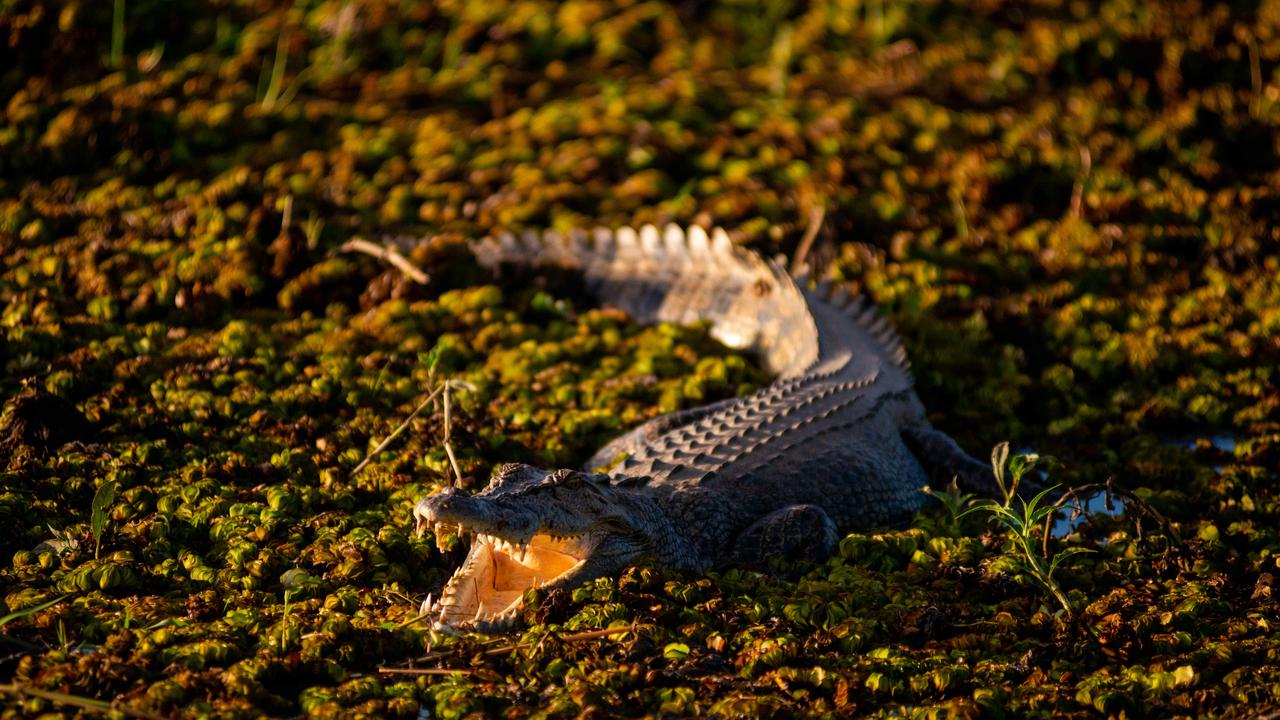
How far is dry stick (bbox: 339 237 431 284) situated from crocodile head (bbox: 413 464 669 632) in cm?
281

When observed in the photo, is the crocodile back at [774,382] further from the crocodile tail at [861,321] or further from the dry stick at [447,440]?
the dry stick at [447,440]

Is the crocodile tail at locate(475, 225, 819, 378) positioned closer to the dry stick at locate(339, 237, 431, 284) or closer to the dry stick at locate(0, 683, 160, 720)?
the dry stick at locate(339, 237, 431, 284)

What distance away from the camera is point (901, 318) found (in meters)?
7.48

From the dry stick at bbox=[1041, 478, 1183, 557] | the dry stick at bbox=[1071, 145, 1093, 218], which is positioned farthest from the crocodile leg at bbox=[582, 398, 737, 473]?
the dry stick at bbox=[1071, 145, 1093, 218]

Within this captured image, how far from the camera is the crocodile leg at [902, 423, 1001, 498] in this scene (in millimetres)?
5832

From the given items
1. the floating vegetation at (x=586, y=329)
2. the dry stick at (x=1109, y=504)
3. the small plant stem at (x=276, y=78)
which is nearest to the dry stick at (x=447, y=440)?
the floating vegetation at (x=586, y=329)

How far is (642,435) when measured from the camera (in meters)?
5.84

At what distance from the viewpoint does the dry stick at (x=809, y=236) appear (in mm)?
7961

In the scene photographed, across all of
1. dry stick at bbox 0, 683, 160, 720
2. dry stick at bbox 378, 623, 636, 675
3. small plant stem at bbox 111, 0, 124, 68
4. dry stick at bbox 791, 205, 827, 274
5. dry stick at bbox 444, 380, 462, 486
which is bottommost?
dry stick at bbox 791, 205, 827, 274

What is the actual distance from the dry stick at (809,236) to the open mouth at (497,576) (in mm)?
3594

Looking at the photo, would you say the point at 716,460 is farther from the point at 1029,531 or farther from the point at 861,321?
the point at 861,321

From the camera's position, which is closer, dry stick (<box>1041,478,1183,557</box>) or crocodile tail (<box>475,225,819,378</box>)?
dry stick (<box>1041,478,1183,557</box>)

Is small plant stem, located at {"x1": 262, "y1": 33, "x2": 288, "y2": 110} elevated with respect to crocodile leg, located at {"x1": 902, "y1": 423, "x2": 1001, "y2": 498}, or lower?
elevated

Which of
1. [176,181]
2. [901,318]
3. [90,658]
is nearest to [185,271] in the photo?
[176,181]
